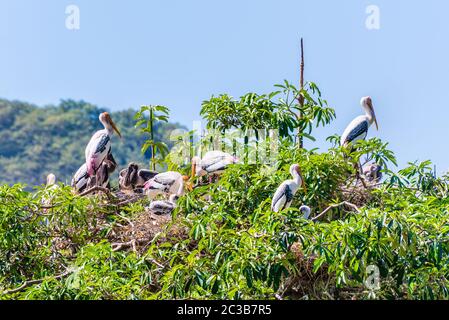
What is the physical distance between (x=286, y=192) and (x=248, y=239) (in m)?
0.83

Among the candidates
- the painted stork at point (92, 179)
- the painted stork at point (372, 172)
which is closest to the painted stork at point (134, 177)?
the painted stork at point (92, 179)

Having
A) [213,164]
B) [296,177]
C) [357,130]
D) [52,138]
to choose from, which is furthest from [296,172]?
[52,138]

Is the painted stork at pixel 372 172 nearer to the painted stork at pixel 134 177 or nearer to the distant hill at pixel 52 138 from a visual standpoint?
the painted stork at pixel 134 177

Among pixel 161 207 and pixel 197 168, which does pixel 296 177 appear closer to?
pixel 161 207

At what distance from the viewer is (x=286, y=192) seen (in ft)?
35.9

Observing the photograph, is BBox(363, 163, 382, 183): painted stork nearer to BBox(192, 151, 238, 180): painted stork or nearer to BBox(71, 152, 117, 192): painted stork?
BBox(192, 151, 238, 180): painted stork

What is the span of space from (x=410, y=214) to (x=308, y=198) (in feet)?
4.43

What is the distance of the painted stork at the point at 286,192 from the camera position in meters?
10.8

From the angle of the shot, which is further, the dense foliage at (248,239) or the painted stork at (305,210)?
the painted stork at (305,210)

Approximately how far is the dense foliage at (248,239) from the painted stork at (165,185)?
0.21m

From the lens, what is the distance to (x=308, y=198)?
11.5 m
